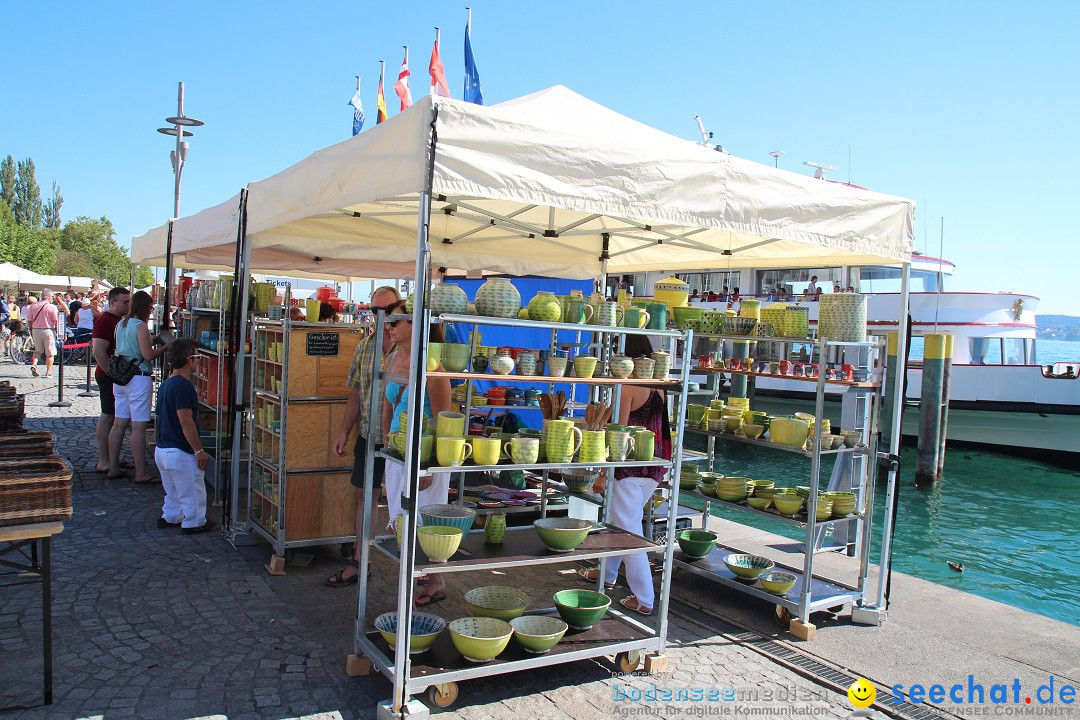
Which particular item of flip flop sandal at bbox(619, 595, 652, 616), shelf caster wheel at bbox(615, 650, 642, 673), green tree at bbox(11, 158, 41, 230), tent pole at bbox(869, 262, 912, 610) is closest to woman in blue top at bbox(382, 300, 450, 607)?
shelf caster wheel at bbox(615, 650, 642, 673)

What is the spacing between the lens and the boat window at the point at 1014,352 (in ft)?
62.0

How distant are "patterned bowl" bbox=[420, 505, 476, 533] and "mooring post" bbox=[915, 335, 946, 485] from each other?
1466 cm

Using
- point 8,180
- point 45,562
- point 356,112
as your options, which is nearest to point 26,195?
point 8,180

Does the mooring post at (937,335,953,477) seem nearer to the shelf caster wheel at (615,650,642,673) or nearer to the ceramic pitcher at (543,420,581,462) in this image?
the shelf caster wheel at (615,650,642,673)

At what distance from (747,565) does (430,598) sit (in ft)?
8.00

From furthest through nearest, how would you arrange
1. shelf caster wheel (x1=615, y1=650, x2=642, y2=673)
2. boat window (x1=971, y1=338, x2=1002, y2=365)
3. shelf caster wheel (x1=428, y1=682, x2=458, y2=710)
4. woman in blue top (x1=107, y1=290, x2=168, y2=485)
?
1. boat window (x1=971, y1=338, x2=1002, y2=365)
2. woman in blue top (x1=107, y1=290, x2=168, y2=485)
3. shelf caster wheel (x1=615, y1=650, x2=642, y2=673)
4. shelf caster wheel (x1=428, y1=682, x2=458, y2=710)

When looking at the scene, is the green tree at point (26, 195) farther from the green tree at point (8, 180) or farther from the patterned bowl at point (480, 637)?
the patterned bowl at point (480, 637)

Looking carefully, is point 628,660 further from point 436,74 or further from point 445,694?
point 436,74

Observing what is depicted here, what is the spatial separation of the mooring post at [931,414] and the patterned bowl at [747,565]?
12.1 meters

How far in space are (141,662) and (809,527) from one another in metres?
4.12

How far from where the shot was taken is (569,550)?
406 centimetres

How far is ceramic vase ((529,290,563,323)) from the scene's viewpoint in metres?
3.96

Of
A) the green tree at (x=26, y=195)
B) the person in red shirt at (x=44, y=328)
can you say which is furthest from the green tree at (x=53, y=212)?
the person in red shirt at (x=44, y=328)

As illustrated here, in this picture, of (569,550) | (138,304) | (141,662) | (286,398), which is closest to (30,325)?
(138,304)
